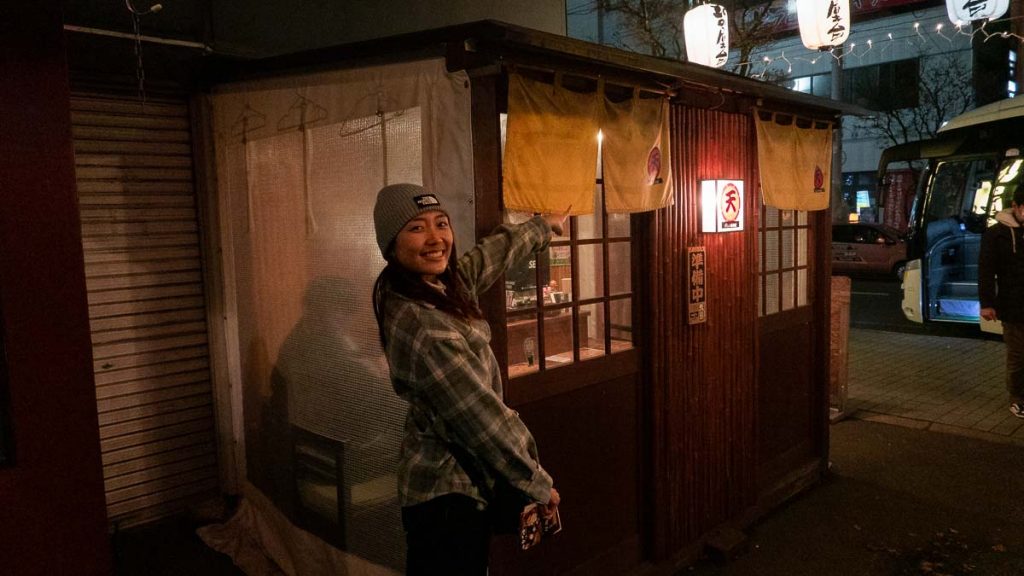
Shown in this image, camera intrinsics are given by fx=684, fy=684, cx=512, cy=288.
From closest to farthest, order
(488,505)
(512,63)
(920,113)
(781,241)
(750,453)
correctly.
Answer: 1. (488,505)
2. (512,63)
3. (750,453)
4. (781,241)
5. (920,113)

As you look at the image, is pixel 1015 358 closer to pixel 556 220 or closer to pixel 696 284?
pixel 696 284

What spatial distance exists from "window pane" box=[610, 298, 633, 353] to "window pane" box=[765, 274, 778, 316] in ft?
7.29

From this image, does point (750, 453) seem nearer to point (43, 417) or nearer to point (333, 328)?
point (333, 328)

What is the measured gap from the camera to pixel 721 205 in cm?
580

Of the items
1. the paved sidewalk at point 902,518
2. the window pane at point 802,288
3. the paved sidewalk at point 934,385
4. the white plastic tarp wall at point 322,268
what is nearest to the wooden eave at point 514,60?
the white plastic tarp wall at point 322,268

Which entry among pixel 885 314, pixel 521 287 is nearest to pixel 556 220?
pixel 521 287

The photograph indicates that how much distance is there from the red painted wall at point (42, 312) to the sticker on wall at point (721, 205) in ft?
14.5

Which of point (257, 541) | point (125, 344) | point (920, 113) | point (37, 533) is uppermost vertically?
point (920, 113)

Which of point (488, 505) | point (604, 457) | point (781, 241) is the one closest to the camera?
point (488, 505)

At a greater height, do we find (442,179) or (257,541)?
(442,179)

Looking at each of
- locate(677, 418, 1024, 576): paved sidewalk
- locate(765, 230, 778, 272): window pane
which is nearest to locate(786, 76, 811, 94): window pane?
locate(677, 418, 1024, 576): paved sidewalk

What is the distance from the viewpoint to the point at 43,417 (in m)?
3.24

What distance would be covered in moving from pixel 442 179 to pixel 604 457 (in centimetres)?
245

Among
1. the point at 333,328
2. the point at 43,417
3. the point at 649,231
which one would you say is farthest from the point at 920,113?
the point at 43,417
